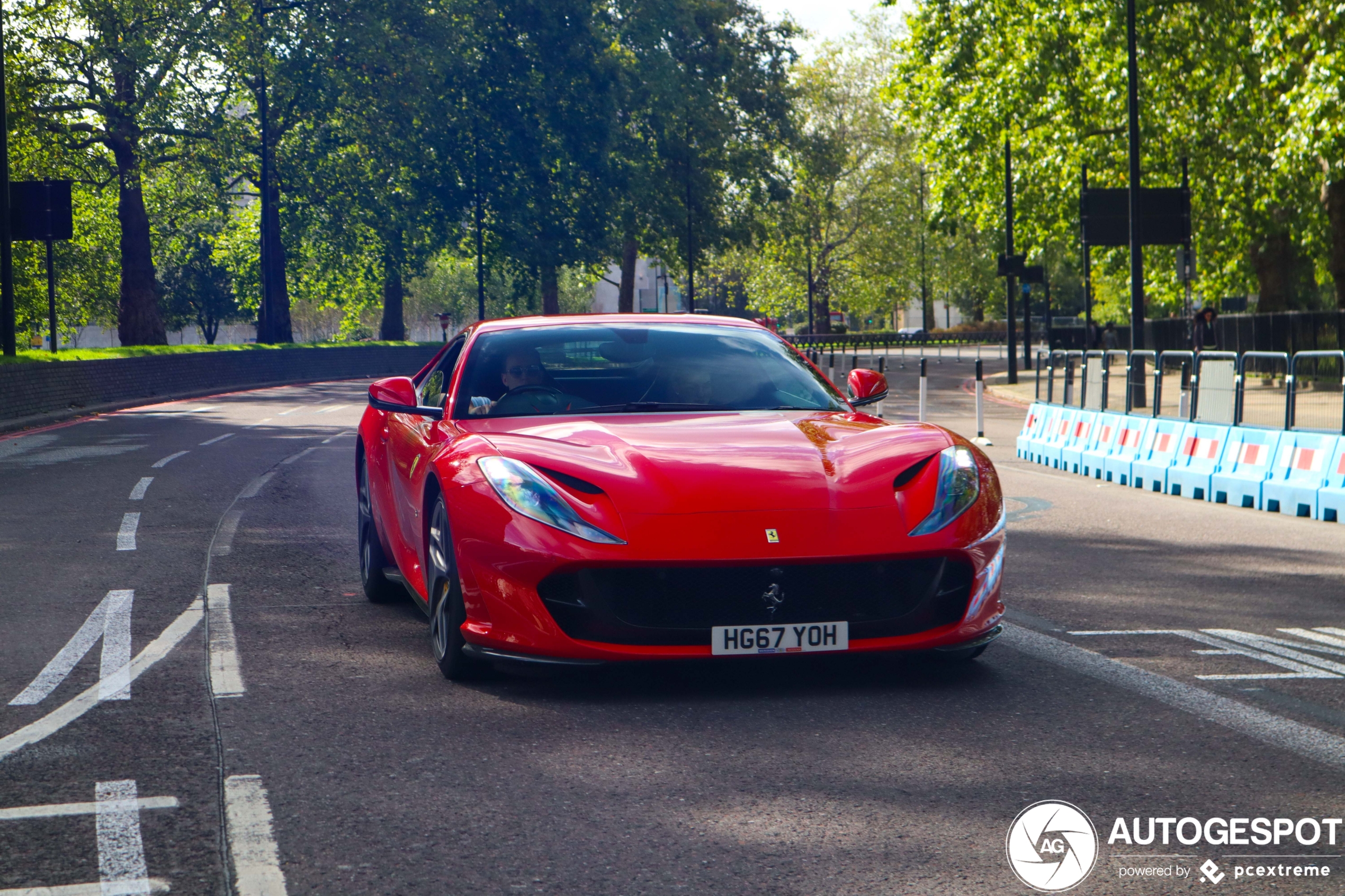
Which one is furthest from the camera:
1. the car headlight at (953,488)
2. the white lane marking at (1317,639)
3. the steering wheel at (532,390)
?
the steering wheel at (532,390)

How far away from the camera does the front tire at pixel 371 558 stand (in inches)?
302

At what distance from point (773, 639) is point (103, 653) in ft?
10.6

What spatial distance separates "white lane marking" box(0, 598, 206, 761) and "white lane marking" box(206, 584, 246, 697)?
0.34 feet

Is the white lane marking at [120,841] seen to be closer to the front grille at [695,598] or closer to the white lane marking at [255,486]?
the front grille at [695,598]

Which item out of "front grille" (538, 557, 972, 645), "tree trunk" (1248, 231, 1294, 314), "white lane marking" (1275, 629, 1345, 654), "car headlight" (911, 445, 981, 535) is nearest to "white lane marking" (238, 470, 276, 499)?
"front grille" (538, 557, 972, 645)

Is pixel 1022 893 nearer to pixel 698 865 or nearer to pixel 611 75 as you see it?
pixel 698 865

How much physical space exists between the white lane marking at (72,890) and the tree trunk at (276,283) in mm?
46205

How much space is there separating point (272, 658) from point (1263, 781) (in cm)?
401

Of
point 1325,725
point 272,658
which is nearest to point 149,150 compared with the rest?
point 272,658

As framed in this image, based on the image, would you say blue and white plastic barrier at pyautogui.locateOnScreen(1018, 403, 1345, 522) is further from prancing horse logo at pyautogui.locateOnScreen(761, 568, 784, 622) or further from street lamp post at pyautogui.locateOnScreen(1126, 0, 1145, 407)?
prancing horse logo at pyautogui.locateOnScreen(761, 568, 784, 622)

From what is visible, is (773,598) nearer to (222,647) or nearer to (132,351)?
(222,647)

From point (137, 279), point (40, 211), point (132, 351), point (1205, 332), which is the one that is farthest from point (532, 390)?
point (137, 279)

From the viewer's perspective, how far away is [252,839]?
393 centimetres

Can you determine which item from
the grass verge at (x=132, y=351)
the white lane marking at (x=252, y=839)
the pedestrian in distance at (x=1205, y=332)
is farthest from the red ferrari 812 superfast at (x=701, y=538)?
the pedestrian in distance at (x=1205, y=332)
